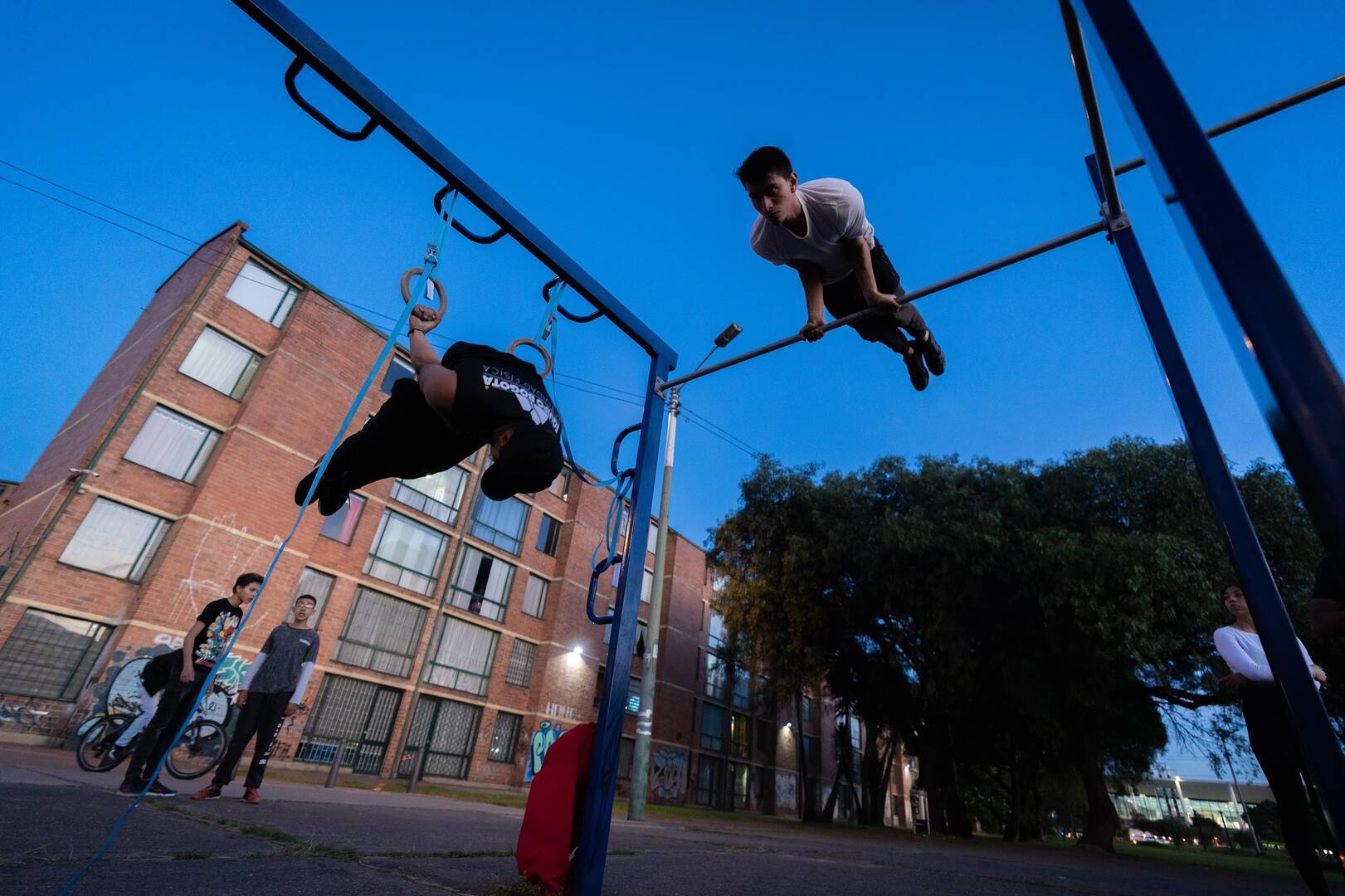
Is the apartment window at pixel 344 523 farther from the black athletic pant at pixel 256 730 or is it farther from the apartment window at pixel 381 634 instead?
the black athletic pant at pixel 256 730

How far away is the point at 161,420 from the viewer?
53.7ft

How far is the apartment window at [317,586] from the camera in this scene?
17.7 metres

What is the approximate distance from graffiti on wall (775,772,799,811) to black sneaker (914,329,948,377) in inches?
1287

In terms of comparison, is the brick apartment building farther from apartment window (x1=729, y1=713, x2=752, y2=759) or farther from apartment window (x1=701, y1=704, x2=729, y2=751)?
apartment window (x1=729, y1=713, x2=752, y2=759)

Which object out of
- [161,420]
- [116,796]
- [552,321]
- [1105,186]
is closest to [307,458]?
[161,420]

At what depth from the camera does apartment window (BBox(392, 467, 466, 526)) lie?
20.8 m

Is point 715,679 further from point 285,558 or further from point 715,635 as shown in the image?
point 285,558

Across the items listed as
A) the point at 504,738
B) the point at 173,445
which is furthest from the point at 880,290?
the point at 504,738

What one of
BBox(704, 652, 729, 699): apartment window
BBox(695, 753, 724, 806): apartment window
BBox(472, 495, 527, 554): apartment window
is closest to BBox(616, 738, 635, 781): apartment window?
BBox(695, 753, 724, 806): apartment window

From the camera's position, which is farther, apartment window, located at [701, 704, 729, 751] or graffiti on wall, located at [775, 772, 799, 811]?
graffiti on wall, located at [775, 772, 799, 811]

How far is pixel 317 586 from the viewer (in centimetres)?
1811

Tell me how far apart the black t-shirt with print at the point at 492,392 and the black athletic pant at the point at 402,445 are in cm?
33

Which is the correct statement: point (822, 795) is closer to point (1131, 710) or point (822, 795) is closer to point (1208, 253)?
point (1131, 710)

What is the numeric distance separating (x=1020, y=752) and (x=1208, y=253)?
24.1m
